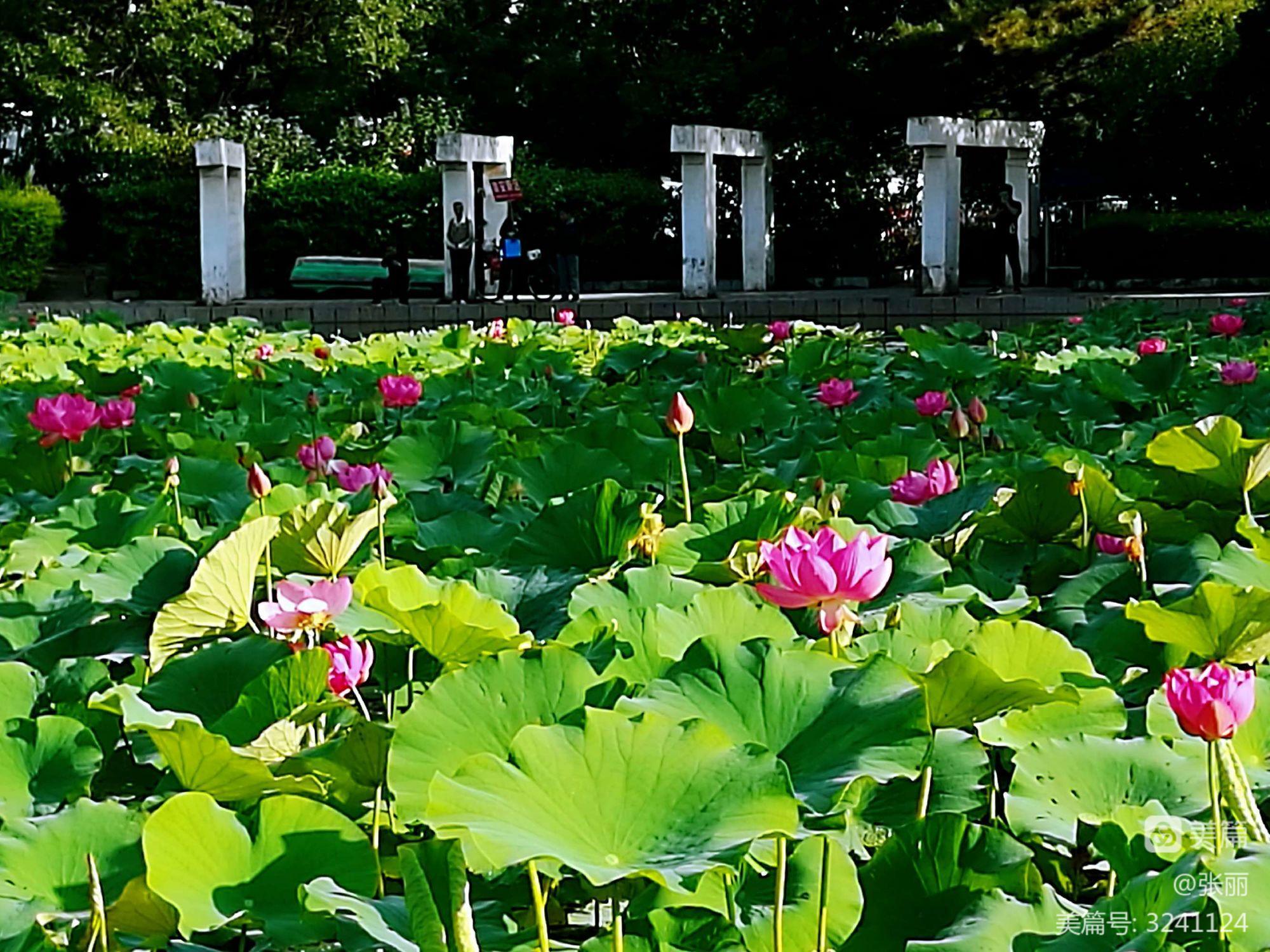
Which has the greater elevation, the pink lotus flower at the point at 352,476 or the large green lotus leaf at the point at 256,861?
the pink lotus flower at the point at 352,476

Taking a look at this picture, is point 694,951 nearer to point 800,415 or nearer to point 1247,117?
point 800,415

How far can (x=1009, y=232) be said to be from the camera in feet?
53.1

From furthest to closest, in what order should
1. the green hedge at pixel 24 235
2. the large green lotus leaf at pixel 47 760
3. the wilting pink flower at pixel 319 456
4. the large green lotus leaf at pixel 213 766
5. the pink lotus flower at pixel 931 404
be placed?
1. the green hedge at pixel 24 235
2. the pink lotus flower at pixel 931 404
3. the wilting pink flower at pixel 319 456
4. the large green lotus leaf at pixel 47 760
5. the large green lotus leaf at pixel 213 766

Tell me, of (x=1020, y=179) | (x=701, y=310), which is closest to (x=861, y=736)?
(x=701, y=310)

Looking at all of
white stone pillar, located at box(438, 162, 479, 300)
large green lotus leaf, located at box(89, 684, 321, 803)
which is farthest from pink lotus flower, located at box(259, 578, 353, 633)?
white stone pillar, located at box(438, 162, 479, 300)

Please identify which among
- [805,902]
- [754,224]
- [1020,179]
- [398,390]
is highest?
[1020,179]

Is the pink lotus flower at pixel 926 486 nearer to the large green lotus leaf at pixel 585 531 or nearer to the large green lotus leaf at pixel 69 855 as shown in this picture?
the large green lotus leaf at pixel 585 531

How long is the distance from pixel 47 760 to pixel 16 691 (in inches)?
3.4

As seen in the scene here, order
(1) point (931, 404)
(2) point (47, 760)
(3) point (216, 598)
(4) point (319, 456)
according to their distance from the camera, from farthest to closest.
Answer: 1. (1) point (931, 404)
2. (4) point (319, 456)
3. (3) point (216, 598)
4. (2) point (47, 760)

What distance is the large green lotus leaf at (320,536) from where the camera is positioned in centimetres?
145

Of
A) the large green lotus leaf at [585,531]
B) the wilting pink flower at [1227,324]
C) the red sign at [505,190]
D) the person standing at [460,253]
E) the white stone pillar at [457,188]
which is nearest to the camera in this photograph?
the large green lotus leaf at [585,531]

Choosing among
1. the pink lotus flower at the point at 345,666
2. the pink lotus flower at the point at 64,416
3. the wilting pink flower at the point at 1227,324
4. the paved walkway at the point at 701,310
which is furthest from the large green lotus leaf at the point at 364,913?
the paved walkway at the point at 701,310

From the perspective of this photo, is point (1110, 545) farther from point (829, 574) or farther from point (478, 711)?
point (478, 711)

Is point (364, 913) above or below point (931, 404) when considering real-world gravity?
below
